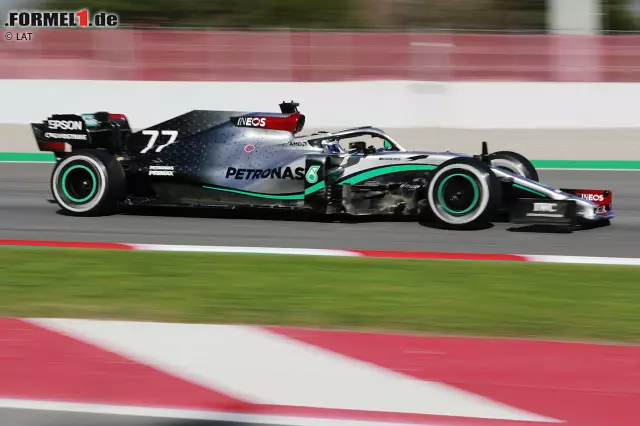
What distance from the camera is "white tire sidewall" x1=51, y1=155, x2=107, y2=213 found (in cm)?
915

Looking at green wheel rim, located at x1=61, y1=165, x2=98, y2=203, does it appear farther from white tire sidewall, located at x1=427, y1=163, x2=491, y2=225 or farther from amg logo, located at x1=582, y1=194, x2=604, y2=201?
amg logo, located at x1=582, y1=194, x2=604, y2=201

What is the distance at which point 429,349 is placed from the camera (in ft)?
15.8

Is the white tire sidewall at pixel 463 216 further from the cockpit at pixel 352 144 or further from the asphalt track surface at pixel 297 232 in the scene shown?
the cockpit at pixel 352 144

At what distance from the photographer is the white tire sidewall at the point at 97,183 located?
9148 mm

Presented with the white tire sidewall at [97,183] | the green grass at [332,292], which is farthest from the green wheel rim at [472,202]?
the white tire sidewall at [97,183]

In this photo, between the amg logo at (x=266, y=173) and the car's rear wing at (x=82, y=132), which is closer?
the amg logo at (x=266, y=173)

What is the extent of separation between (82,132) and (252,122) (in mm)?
1679

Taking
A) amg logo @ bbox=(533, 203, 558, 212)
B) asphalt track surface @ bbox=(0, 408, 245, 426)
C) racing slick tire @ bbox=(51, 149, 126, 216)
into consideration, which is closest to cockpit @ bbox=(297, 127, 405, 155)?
amg logo @ bbox=(533, 203, 558, 212)

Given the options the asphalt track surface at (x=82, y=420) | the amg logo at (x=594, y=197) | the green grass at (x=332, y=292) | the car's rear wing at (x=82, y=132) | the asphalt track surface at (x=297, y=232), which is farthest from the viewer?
the car's rear wing at (x=82, y=132)

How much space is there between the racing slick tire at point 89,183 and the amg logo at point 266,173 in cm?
109

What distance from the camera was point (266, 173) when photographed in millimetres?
8852

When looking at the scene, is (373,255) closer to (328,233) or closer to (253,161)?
(328,233)

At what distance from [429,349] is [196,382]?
3.79 ft

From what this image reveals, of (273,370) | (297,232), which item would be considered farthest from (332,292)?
(297,232)
